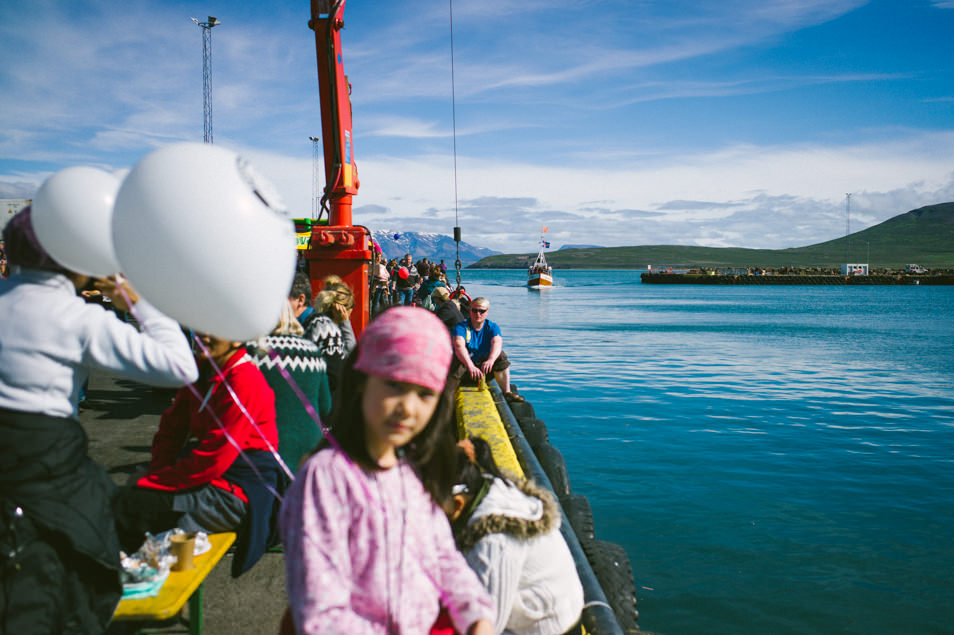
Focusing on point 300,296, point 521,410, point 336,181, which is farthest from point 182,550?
point 336,181

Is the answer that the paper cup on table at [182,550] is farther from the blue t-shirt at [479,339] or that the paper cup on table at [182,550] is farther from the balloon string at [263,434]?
the blue t-shirt at [479,339]

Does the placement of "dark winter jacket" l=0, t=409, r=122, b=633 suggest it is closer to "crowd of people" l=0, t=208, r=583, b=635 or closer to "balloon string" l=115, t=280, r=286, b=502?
"crowd of people" l=0, t=208, r=583, b=635

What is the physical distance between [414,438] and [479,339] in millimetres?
6435

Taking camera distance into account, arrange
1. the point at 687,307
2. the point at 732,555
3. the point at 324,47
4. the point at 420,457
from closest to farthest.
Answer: the point at 420,457
the point at 732,555
the point at 324,47
the point at 687,307

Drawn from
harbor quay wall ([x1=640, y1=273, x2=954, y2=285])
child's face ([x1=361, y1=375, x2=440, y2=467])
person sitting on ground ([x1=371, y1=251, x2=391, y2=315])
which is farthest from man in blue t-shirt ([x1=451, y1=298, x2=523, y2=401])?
harbor quay wall ([x1=640, y1=273, x2=954, y2=285])

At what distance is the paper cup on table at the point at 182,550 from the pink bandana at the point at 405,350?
1.48m

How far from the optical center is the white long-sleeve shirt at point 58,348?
2.18 meters

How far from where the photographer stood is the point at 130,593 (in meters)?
2.60

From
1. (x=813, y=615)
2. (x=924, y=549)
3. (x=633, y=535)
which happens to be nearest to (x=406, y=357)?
(x=813, y=615)

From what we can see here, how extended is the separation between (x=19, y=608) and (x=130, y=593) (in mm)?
508

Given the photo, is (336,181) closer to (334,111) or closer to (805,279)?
(334,111)

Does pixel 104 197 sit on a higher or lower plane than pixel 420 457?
higher

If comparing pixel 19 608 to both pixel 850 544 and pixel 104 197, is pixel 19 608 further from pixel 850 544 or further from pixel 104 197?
pixel 850 544

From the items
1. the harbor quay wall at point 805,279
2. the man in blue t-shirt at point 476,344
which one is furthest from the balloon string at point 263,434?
the harbor quay wall at point 805,279
